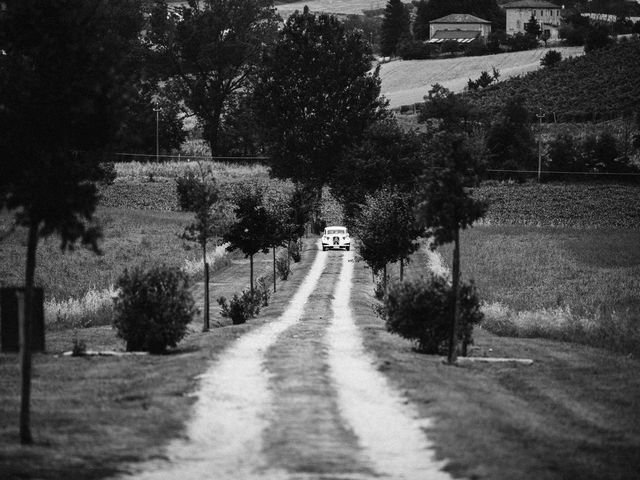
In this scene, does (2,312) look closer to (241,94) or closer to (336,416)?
(336,416)

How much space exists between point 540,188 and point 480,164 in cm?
7653

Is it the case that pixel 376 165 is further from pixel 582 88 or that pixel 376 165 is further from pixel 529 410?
pixel 582 88

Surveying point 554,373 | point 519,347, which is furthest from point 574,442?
point 519,347

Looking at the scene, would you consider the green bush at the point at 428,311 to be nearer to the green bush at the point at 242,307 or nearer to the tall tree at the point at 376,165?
the green bush at the point at 242,307

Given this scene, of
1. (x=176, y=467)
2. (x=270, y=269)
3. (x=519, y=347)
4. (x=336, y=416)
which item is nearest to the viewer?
(x=176, y=467)

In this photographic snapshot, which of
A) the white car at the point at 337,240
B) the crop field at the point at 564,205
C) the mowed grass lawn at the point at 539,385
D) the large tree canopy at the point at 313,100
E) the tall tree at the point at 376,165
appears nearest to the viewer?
the mowed grass lawn at the point at 539,385

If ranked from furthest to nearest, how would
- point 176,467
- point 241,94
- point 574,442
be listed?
point 241,94, point 574,442, point 176,467

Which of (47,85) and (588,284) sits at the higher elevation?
(47,85)

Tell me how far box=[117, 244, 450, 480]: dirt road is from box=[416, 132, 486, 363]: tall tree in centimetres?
306

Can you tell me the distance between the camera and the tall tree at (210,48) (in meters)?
112

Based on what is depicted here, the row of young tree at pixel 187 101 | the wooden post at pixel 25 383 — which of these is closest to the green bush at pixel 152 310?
the row of young tree at pixel 187 101

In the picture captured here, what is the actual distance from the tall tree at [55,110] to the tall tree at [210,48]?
89.2m

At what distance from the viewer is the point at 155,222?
84125 mm

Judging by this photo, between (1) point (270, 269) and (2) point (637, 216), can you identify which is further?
(2) point (637, 216)
